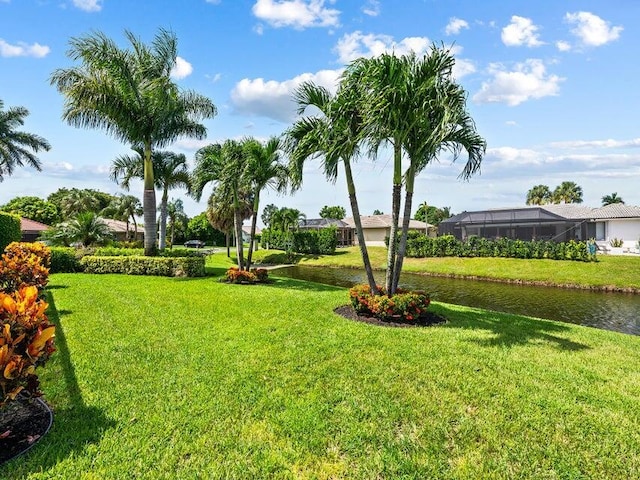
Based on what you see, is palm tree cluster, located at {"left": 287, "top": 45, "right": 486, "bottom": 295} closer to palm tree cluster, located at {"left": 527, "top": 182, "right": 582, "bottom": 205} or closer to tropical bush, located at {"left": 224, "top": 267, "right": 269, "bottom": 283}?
tropical bush, located at {"left": 224, "top": 267, "right": 269, "bottom": 283}

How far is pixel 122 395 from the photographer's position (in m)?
3.80

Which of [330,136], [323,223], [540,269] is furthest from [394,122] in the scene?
[323,223]

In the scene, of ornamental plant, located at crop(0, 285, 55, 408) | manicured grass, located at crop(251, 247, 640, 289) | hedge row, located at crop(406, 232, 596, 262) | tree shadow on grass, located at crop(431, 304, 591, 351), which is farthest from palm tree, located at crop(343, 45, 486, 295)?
hedge row, located at crop(406, 232, 596, 262)

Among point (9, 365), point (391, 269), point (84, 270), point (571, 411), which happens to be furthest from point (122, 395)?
point (84, 270)

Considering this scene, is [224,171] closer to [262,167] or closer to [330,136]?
[262,167]

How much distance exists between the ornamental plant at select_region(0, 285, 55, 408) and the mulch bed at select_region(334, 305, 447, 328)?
5557mm

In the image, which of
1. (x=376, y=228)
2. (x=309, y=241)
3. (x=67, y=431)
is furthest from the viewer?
(x=376, y=228)

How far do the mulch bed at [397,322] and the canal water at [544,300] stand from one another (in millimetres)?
6209

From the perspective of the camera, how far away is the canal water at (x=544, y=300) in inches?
459

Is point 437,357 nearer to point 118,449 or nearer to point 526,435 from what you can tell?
point 526,435

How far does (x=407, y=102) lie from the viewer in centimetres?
677

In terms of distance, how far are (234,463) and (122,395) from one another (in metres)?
1.78

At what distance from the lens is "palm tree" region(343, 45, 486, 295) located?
6672mm

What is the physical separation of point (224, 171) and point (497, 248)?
2016 centimetres
